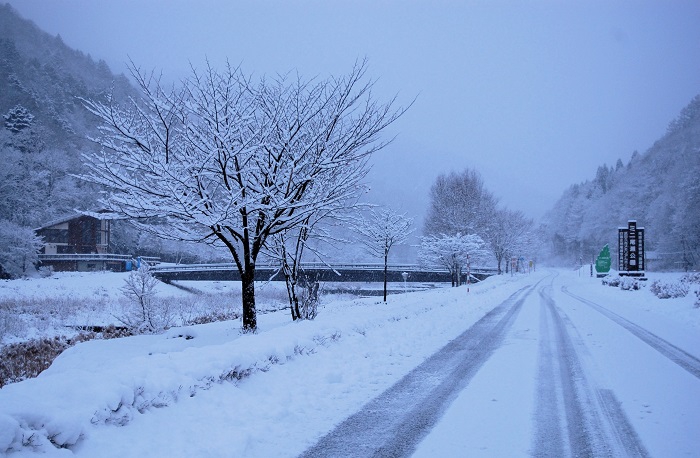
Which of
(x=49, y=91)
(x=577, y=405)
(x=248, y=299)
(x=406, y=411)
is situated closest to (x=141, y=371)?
(x=406, y=411)

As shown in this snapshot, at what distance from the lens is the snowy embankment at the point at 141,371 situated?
10.6ft

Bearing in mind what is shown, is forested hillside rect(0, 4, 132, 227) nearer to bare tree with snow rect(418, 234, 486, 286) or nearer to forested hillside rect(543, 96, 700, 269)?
bare tree with snow rect(418, 234, 486, 286)

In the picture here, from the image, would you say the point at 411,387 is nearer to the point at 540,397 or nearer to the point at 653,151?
the point at 540,397

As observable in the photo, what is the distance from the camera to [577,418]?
4574mm

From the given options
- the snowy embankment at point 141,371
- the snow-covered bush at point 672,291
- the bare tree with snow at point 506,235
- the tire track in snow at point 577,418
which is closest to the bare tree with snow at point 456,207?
the bare tree with snow at point 506,235

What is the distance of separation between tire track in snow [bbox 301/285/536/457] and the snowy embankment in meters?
0.91

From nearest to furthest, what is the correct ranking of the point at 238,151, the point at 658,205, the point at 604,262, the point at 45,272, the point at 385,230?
the point at 238,151 → the point at 385,230 → the point at 45,272 → the point at 604,262 → the point at 658,205

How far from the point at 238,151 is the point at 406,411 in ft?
20.6

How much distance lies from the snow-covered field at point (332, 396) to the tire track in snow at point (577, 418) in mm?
19

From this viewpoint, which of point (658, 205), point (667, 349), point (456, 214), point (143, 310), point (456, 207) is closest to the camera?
point (667, 349)

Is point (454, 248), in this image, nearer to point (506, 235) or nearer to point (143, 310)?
point (506, 235)

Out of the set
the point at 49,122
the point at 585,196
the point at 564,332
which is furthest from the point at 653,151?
the point at 49,122

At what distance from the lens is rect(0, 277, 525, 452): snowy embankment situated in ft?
10.6

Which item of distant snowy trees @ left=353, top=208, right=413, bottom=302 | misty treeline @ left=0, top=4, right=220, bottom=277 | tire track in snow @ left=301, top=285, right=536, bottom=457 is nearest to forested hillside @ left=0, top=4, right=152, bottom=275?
misty treeline @ left=0, top=4, right=220, bottom=277
